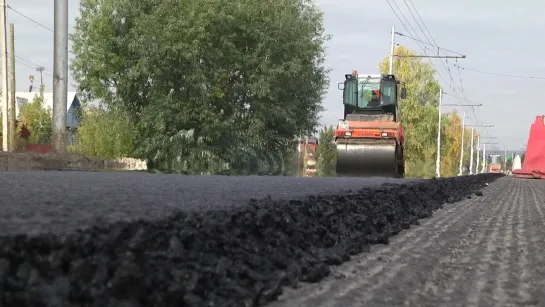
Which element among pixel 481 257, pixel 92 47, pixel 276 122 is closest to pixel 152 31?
pixel 92 47

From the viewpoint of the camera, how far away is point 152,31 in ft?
86.7

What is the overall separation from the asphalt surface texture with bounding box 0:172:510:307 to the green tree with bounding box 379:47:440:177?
55.9m

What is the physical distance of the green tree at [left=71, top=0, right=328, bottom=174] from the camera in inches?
1032

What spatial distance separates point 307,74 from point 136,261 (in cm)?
2734

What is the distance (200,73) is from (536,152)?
16.6 meters

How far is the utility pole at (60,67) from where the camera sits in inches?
566

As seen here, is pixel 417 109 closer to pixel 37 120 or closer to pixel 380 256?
pixel 37 120

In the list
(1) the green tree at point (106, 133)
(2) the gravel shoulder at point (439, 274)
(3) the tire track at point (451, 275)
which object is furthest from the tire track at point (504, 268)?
(1) the green tree at point (106, 133)

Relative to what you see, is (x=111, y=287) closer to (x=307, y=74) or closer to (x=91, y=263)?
(x=91, y=263)

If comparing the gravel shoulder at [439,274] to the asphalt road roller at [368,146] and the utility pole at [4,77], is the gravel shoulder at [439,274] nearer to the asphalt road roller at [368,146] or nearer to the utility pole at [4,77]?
the asphalt road roller at [368,146]

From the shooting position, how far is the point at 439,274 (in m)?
3.15

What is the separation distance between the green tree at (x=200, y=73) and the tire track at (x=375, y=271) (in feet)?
69.9

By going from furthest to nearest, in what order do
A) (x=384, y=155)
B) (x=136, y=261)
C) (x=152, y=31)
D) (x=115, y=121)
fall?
(x=115, y=121) → (x=152, y=31) → (x=384, y=155) → (x=136, y=261)

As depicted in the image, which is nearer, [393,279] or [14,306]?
[14,306]
